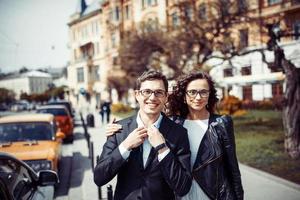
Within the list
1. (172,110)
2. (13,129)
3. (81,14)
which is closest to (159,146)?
(172,110)

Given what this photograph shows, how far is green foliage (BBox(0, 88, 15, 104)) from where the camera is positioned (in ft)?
54.4

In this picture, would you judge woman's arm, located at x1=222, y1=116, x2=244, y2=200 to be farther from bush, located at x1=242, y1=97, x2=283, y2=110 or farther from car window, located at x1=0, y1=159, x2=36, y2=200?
bush, located at x1=242, y1=97, x2=283, y2=110

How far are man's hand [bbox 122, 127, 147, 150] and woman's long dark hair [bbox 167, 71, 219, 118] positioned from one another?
32.2 inches

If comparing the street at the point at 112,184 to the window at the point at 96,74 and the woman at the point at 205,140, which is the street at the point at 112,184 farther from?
the window at the point at 96,74

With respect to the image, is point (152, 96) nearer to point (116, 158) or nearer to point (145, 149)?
point (145, 149)

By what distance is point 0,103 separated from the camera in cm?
1680

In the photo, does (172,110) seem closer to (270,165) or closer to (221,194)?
(221,194)

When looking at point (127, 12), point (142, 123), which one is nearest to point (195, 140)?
point (142, 123)

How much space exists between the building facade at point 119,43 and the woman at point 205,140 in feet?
52.2

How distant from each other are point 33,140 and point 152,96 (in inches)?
243

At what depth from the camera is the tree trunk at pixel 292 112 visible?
9422mm

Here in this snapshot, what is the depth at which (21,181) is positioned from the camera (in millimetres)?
3469

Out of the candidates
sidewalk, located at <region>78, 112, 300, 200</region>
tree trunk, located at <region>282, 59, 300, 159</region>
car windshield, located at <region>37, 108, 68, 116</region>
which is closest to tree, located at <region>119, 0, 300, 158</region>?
tree trunk, located at <region>282, 59, 300, 159</region>

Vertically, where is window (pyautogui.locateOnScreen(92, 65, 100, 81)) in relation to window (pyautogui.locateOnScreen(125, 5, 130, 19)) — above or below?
below
